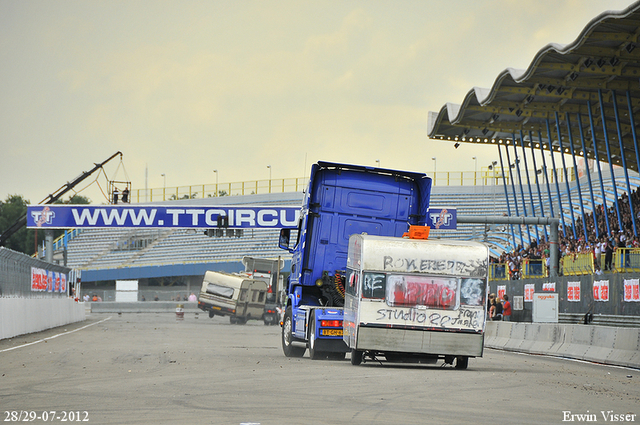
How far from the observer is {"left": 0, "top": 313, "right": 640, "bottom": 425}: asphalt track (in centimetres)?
904

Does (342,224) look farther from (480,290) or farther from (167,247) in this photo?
(167,247)

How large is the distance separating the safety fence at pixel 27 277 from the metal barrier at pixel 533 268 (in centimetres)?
1812

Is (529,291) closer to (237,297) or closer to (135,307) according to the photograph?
(237,297)

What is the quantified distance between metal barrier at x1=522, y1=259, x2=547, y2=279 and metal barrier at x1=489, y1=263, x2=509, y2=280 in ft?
4.82

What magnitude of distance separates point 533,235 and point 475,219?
18.9 metres

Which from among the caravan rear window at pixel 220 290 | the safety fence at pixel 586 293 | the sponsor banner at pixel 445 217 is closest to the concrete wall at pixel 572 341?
the safety fence at pixel 586 293

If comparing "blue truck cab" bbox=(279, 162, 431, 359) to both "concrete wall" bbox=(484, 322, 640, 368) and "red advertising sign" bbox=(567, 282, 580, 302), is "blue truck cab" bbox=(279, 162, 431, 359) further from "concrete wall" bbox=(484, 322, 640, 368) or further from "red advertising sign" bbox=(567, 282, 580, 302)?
"red advertising sign" bbox=(567, 282, 580, 302)

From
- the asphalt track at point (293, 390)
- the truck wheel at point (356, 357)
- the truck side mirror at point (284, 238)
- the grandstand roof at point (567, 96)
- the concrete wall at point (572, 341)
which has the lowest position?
the asphalt track at point (293, 390)

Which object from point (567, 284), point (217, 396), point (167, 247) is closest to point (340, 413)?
point (217, 396)

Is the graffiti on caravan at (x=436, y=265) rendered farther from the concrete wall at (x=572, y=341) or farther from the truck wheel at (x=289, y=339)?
the concrete wall at (x=572, y=341)

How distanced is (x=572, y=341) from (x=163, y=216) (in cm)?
3023

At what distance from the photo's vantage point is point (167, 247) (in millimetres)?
80000

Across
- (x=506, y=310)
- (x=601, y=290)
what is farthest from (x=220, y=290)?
(x=601, y=290)

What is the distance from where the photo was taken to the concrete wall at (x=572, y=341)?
18.8 metres
